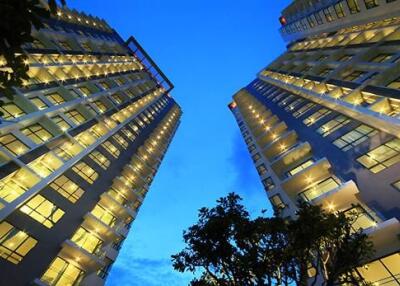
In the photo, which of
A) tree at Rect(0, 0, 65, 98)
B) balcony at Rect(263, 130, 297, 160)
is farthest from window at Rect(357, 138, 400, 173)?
tree at Rect(0, 0, 65, 98)

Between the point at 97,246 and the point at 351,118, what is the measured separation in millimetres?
29939

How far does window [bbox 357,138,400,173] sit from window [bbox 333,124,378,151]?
2.25m

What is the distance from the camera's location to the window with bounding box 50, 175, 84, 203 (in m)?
28.1

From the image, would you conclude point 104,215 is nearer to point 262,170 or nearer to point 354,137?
point 262,170

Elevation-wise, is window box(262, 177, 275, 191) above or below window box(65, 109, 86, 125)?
below

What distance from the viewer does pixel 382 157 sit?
883 inches

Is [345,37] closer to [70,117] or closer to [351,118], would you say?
[351,118]

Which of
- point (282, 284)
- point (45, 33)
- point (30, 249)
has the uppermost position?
point (45, 33)

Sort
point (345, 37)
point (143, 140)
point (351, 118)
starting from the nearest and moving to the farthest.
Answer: point (351, 118)
point (345, 37)
point (143, 140)

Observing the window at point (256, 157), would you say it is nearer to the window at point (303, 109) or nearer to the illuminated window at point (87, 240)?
the window at point (303, 109)

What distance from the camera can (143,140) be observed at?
5419cm

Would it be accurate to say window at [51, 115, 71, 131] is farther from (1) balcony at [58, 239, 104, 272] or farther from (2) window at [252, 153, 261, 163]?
(2) window at [252, 153, 261, 163]

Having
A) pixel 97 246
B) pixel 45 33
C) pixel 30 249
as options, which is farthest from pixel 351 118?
pixel 45 33

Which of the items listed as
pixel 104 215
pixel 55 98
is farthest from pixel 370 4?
pixel 104 215
